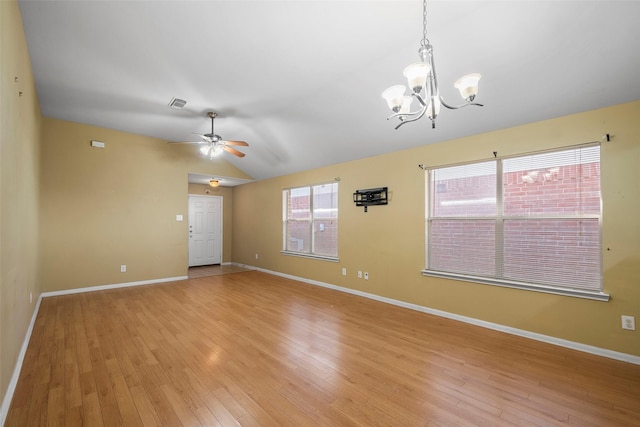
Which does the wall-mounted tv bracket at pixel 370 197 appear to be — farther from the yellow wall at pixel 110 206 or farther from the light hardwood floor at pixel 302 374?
the yellow wall at pixel 110 206

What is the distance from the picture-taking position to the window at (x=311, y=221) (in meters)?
5.71

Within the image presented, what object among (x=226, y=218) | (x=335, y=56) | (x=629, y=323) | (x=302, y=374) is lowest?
(x=302, y=374)

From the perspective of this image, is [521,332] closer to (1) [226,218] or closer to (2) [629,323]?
(2) [629,323]

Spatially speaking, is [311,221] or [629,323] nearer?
[629,323]

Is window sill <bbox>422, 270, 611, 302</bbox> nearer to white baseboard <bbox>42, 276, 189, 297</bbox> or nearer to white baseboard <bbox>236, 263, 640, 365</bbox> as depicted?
white baseboard <bbox>236, 263, 640, 365</bbox>

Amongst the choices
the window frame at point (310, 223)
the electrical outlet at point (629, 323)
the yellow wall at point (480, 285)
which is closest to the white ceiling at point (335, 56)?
the yellow wall at point (480, 285)

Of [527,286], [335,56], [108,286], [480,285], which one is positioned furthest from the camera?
[108,286]

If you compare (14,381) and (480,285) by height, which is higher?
(480,285)

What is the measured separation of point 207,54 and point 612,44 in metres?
3.73

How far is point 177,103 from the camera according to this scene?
416cm

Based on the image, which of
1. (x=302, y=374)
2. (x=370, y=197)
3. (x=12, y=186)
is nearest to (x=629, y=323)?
(x=302, y=374)

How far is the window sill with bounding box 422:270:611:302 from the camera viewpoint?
2.81 meters

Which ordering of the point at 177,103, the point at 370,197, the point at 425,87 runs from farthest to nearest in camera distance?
the point at 370,197 → the point at 177,103 → the point at 425,87

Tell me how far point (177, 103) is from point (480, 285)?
499cm
